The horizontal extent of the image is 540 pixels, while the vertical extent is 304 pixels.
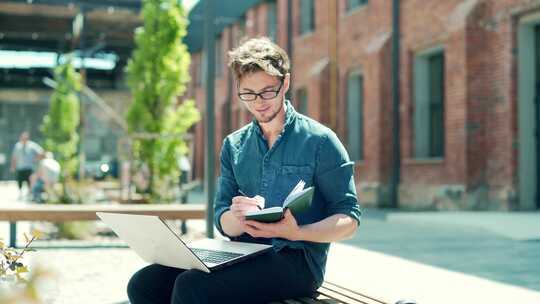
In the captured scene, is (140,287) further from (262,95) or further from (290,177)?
(262,95)

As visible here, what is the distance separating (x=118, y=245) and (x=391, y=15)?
10552mm

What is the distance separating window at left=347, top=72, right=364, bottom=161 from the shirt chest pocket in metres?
17.7

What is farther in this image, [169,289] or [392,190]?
[392,190]

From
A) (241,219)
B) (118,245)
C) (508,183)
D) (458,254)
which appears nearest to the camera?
(241,219)

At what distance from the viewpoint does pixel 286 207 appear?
113 inches

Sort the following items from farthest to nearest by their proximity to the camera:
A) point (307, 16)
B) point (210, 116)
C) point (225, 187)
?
point (307, 16) < point (210, 116) < point (225, 187)

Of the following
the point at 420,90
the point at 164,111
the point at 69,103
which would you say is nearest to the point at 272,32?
the point at 69,103

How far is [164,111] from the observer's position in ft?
51.9

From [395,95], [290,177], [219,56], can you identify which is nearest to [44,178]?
[395,95]

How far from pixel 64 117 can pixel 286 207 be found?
1186 inches

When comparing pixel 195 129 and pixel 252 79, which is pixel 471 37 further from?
pixel 195 129

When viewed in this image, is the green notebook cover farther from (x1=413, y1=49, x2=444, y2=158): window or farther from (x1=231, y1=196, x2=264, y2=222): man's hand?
(x1=413, y1=49, x2=444, y2=158): window

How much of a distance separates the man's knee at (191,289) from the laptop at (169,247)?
47 mm

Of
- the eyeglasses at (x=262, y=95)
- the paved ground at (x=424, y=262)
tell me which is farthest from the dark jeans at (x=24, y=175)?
the eyeglasses at (x=262, y=95)
